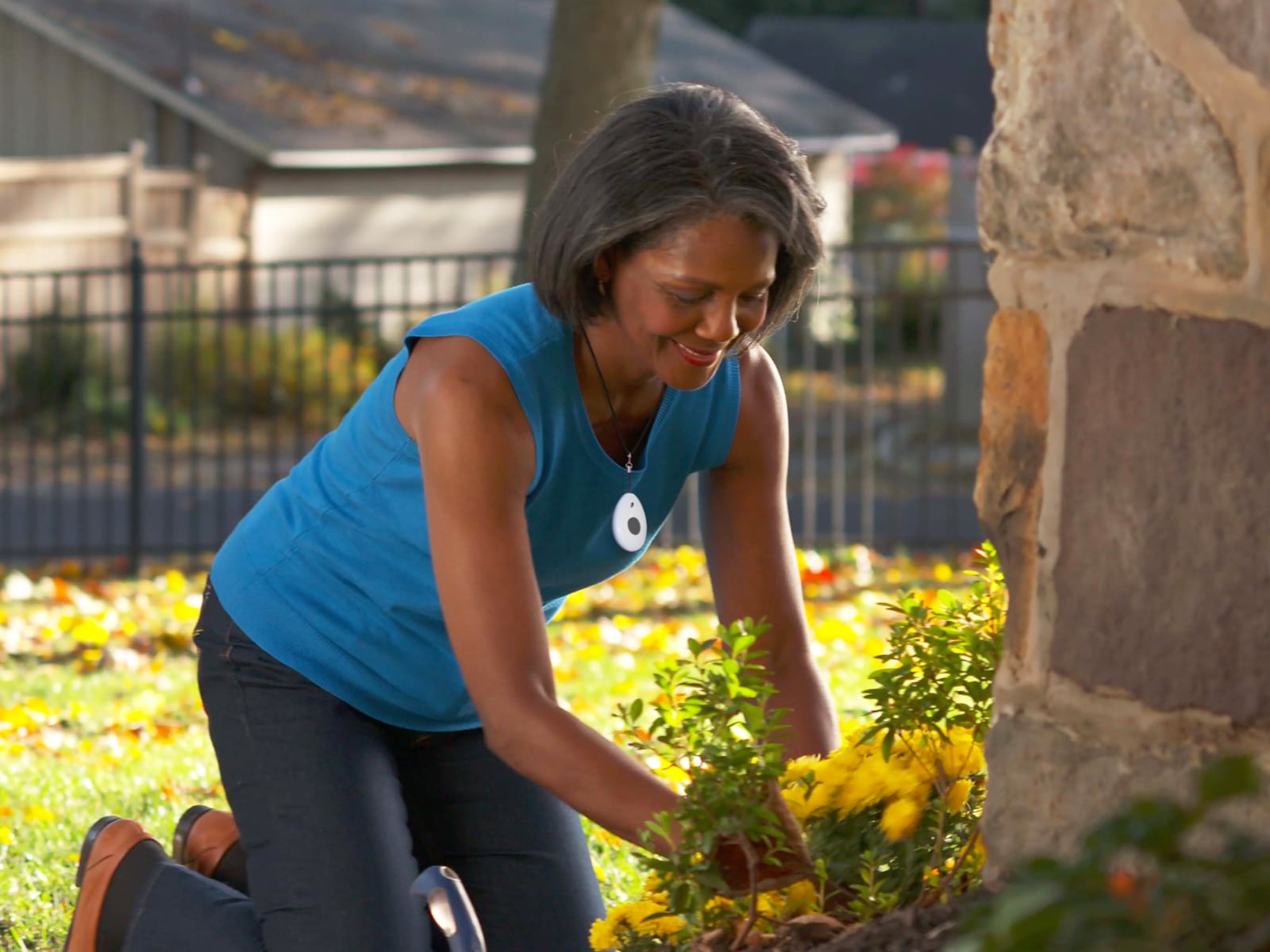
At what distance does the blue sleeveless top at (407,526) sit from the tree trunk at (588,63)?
5897 mm

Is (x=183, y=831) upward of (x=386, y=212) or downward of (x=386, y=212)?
downward

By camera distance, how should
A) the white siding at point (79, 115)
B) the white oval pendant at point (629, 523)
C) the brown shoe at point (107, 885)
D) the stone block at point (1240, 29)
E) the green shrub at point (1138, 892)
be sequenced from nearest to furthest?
1. the green shrub at point (1138, 892)
2. the stone block at point (1240, 29)
3. the white oval pendant at point (629, 523)
4. the brown shoe at point (107, 885)
5. the white siding at point (79, 115)

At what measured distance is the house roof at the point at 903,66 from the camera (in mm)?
25062

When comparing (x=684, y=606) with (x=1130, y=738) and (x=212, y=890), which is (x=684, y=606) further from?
(x=1130, y=738)

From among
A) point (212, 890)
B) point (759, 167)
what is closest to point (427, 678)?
point (212, 890)

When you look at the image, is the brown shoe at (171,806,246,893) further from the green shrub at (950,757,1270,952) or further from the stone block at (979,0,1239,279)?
the green shrub at (950,757,1270,952)

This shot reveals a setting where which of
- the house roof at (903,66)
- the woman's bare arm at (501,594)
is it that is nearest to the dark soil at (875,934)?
the woman's bare arm at (501,594)

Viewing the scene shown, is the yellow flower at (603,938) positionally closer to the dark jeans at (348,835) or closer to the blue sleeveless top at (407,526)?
the dark jeans at (348,835)

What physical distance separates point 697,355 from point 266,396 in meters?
13.6

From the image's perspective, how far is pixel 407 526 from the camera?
8.58 feet

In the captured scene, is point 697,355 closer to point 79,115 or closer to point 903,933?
point 903,933

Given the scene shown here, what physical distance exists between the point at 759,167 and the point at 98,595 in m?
6.27

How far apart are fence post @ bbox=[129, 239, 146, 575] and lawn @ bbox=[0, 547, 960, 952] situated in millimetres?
208

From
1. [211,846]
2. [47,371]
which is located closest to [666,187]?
[211,846]
